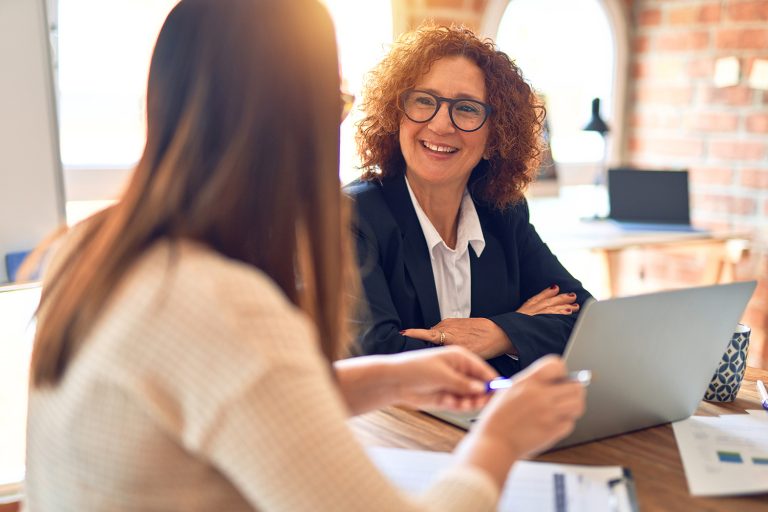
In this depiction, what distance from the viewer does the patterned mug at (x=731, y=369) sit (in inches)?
47.3

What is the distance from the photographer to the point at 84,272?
2.22 feet

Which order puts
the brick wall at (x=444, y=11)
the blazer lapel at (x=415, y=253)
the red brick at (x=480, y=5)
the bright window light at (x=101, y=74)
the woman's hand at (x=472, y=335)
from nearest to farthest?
the woman's hand at (x=472, y=335) < the blazer lapel at (x=415, y=253) < the bright window light at (x=101, y=74) < the brick wall at (x=444, y=11) < the red brick at (x=480, y=5)

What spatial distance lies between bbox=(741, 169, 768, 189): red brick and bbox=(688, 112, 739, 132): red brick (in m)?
0.17

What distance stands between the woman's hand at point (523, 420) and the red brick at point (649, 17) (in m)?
2.70

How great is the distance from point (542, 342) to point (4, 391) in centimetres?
105

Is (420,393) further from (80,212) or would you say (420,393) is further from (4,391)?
(80,212)

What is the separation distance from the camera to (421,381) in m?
0.95

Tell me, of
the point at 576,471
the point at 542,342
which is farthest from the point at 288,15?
the point at 542,342

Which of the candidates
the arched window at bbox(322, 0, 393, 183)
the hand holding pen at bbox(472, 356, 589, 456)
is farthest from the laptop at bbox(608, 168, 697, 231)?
the hand holding pen at bbox(472, 356, 589, 456)

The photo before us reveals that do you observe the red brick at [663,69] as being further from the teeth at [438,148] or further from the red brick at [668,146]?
the teeth at [438,148]

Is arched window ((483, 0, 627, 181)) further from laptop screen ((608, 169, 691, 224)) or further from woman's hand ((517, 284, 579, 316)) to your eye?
woman's hand ((517, 284, 579, 316))

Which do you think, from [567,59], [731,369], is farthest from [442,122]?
[567,59]

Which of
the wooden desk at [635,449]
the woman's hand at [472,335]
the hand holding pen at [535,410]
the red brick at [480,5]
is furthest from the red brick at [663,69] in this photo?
the hand holding pen at [535,410]

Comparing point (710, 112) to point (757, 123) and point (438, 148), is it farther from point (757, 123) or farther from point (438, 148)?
point (438, 148)
